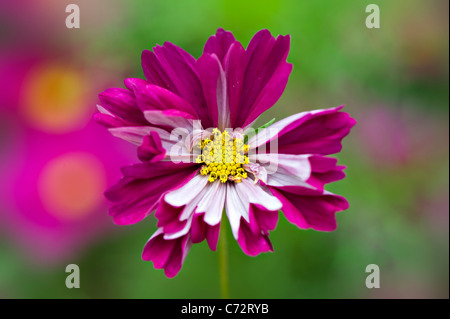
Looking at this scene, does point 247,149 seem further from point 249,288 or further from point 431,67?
point 431,67

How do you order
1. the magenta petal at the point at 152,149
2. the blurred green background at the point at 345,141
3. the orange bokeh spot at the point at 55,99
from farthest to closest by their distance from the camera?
the orange bokeh spot at the point at 55,99 < the blurred green background at the point at 345,141 < the magenta petal at the point at 152,149

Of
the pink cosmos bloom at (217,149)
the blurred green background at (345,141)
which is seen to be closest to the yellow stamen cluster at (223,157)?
the pink cosmos bloom at (217,149)

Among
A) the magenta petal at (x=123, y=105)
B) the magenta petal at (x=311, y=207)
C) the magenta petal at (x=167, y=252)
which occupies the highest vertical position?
the magenta petal at (x=123, y=105)

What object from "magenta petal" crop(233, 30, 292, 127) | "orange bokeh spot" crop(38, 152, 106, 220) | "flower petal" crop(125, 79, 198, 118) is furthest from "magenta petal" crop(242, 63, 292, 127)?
"orange bokeh spot" crop(38, 152, 106, 220)

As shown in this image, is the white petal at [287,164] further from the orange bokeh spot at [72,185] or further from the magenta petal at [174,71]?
the orange bokeh spot at [72,185]

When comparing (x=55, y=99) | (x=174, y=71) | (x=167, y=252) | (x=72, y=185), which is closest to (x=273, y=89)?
(x=174, y=71)

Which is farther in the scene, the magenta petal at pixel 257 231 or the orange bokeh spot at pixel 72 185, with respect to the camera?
the orange bokeh spot at pixel 72 185

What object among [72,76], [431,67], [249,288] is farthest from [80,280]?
[431,67]
